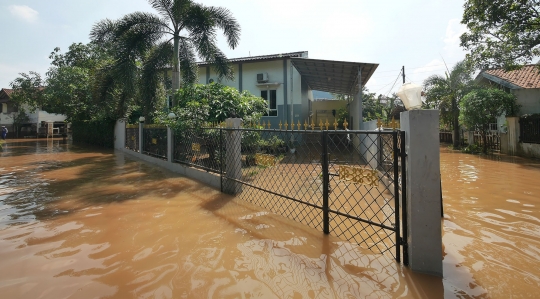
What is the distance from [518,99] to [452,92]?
3.24 m

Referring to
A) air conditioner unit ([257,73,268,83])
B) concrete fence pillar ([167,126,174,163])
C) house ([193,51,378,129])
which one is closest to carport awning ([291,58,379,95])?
house ([193,51,378,129])

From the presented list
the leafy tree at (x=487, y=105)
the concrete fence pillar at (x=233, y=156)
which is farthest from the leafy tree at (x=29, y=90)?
the leafy tree at (x=487, y=105)

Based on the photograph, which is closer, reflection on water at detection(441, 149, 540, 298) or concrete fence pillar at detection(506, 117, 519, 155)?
reflection on water at detection(441, 149, 540, 298)

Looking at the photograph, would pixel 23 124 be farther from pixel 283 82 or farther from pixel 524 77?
pixel 524 77

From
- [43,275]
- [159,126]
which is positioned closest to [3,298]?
[43,275]

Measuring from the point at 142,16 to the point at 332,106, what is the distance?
13.4 metres

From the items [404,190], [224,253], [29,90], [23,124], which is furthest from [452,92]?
[23,124]

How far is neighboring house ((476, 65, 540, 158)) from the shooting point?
1228cm

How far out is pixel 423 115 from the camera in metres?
2.62

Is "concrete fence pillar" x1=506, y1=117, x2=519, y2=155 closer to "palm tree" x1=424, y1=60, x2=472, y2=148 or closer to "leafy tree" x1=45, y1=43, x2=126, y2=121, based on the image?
"palm tree" x1=424, y1=60, x2=472, y2=148

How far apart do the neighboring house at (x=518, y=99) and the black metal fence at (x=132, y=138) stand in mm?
17216

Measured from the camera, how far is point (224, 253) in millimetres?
3264

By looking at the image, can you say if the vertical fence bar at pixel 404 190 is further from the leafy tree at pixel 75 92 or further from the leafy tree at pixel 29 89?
the leafy tree at pixel 29 89

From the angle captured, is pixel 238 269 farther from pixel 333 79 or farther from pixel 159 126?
pixel 333 79
